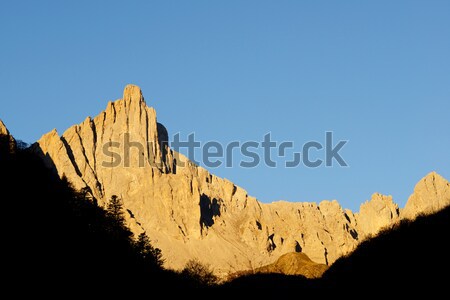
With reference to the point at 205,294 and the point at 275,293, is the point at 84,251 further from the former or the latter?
the point at 275,293

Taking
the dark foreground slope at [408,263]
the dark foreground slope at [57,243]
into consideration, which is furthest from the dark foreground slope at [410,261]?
the dark foreground slope at [57,243]

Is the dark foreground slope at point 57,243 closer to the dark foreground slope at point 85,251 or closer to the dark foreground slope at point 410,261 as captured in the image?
the dark foreground slope at point 85,251

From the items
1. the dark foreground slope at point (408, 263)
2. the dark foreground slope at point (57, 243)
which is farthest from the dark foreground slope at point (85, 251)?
the dark foreground slope at point (408, 263)

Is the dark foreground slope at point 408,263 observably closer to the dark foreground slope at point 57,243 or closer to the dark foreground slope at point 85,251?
the dark foreground slope at point 85,251

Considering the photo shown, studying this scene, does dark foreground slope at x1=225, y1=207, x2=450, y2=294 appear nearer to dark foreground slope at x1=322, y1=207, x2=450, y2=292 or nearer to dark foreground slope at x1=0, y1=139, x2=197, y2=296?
dark foreground slope at x1=322, y1=207, x2=450, y2=292

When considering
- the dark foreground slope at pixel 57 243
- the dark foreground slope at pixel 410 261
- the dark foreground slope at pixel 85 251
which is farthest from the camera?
the dark foreground slope at pixel 410 261

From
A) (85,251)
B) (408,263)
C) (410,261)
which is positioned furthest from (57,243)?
(410,261)

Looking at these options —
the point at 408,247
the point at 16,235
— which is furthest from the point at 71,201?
the point at 408,247

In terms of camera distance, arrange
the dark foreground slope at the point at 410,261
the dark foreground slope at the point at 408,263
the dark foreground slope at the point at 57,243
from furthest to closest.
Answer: the dark foreground slope at the point at 410,261
the dark foreground slope at the point at 408,263
the dark foreground slope at the point at 57,243

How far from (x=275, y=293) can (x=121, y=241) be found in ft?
209

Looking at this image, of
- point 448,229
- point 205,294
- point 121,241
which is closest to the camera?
point 448,229

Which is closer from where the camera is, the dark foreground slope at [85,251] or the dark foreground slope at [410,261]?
the dark foreground slope at [85,251]

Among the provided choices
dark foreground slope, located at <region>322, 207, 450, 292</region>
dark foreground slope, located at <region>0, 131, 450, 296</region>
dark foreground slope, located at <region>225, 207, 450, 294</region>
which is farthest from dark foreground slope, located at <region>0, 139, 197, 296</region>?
dark foreground slope, located at <region>322, 207, 450, 292</region>

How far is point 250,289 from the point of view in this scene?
190 meters
